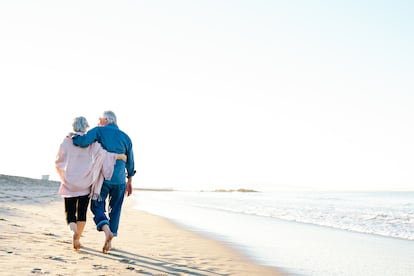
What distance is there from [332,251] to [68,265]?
4.44 meters

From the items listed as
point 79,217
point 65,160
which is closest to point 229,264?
point 79,217

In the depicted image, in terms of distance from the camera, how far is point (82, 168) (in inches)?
232

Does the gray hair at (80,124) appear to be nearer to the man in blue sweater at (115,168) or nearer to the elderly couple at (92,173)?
the elderly couple at (92,173)

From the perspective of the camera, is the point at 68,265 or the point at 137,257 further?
the point at 137,257

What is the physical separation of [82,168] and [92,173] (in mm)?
149

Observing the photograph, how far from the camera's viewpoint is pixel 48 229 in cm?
757

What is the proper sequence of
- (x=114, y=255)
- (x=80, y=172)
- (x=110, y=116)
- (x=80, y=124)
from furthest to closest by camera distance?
1. (x=110, y=116)
2. (x=80, y=124)
3. (x=80, y=172)
4. (x=114, y=255)

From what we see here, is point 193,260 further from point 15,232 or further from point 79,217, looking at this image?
point 15,232

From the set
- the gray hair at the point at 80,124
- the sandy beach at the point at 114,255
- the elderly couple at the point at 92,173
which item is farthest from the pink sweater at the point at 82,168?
the sandy beach at the point at 114,255

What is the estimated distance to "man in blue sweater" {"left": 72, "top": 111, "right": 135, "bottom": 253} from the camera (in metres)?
5.85

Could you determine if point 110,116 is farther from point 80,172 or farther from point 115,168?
point 80,172

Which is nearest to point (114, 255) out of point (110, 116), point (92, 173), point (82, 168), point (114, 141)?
point (92, 173)

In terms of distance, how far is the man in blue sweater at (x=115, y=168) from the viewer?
5.85m

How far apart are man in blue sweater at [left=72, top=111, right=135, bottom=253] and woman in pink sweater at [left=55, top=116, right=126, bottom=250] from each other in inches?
3.8
